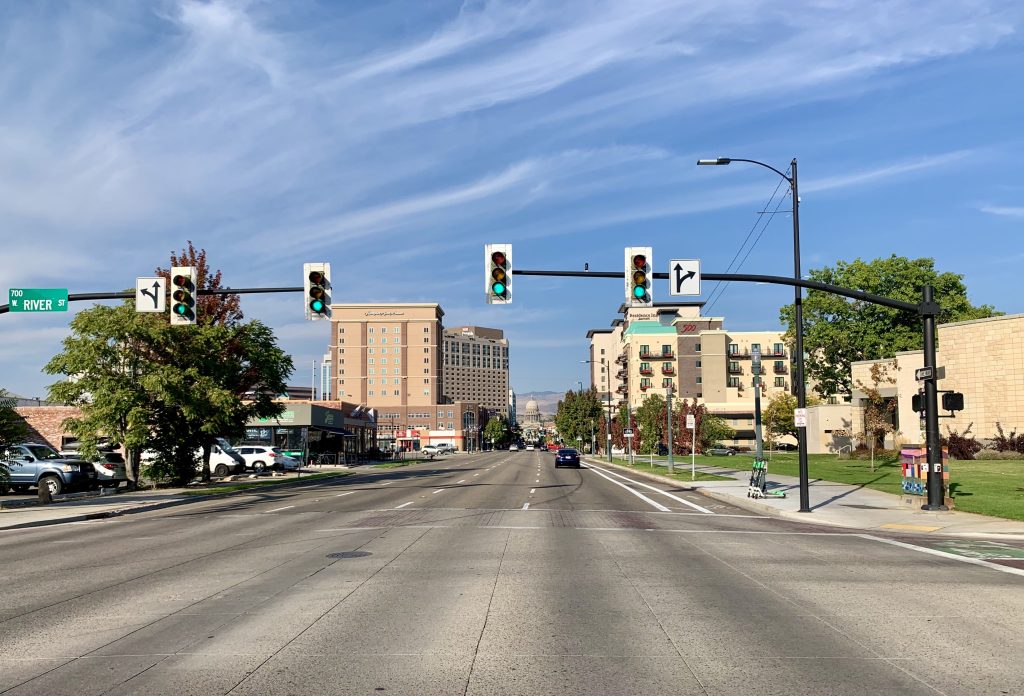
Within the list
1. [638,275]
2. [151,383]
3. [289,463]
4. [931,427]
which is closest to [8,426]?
→ [151,383]

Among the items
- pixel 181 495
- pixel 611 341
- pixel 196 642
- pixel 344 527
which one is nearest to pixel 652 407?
pixel 181 495

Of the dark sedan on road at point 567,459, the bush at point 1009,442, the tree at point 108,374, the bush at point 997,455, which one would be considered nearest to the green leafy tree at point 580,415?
the dark sedan on road at point 567,459

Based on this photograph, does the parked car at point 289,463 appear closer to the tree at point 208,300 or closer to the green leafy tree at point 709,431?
the tree at point 208,300

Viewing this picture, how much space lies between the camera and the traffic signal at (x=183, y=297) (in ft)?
70.3

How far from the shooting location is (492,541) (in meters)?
16.5

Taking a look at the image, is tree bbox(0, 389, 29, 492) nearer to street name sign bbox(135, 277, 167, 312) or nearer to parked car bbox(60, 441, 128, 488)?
street name sign bbox(135, 277, 167, 312)

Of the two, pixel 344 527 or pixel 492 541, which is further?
pixel 344 527

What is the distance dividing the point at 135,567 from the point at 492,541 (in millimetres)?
6439

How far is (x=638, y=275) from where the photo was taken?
19.7 m

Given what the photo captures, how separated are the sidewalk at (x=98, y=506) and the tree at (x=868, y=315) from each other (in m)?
57.6

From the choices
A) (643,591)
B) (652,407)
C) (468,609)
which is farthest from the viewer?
(652,407)

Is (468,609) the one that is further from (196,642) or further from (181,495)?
(181,495)

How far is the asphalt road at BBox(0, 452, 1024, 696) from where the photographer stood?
22.4 feet

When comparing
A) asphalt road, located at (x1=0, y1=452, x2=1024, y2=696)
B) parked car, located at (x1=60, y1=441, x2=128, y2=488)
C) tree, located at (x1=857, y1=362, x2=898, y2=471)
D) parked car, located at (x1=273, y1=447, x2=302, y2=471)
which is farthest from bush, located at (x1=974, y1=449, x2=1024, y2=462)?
parked car, located at (x1=60, y1=441, x2=128, y2=488)
